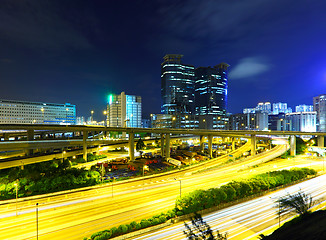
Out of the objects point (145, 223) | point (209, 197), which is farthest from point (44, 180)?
point (209, 197)

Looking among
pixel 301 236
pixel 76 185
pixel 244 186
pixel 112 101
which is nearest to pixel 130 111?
pixel 112 101

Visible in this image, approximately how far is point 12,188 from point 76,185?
1062 centimetres

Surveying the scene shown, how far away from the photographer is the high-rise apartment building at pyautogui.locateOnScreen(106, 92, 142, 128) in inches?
7126

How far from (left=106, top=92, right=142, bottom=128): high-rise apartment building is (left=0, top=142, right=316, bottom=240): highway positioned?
5847 inches

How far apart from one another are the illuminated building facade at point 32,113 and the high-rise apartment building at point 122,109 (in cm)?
4298

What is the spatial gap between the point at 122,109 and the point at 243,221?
556 feet

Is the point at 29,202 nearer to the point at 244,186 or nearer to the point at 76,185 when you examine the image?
the point at 76,185

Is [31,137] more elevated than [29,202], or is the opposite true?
[31,137]

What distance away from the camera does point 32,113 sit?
505 ft

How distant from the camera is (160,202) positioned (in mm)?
28281

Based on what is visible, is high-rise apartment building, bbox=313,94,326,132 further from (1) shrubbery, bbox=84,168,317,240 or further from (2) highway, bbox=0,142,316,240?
(2) highway, bbox=0,142,316,240

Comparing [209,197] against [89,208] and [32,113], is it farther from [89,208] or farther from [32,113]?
[32,113]

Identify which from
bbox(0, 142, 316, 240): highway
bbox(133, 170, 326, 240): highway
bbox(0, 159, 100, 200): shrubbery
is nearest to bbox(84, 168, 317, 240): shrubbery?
bbox(133, 170, 326, 240): highway

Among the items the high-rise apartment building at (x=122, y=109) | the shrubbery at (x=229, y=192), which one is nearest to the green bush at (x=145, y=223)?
the shrubbery at (x=229, y=192)
